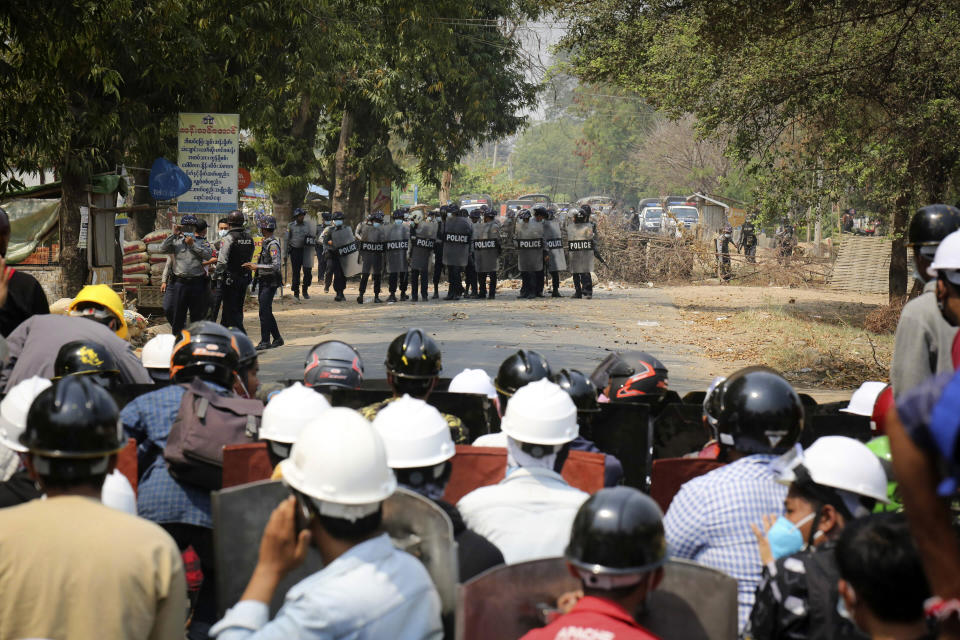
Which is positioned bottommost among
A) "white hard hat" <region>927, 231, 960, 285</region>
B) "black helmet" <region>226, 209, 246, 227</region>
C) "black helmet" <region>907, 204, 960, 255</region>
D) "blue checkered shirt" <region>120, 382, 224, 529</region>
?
"blue checkered shirt" <region>120, 382, 224, 529</region>

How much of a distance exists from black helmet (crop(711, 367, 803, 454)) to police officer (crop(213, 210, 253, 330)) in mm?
11636

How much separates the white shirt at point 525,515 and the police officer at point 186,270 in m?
10.9

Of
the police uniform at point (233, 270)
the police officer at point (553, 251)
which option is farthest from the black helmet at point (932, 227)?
the police officer at point (553, 251)

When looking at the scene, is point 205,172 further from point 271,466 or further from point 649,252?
point 649,252

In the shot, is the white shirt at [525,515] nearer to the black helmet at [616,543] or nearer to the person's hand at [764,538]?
the person's hand at [764,538]

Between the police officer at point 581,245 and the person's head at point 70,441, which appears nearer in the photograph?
the person's head at point 70,441

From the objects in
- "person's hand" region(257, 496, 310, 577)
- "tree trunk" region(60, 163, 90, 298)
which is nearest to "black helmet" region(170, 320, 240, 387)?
"person's hand" region(257, 496, 310, 577)

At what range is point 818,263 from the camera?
102ft

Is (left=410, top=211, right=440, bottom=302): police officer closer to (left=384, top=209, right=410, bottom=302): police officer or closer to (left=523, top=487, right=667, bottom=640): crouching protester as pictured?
(left=384, top=209, right=410, bottom=302): police officer

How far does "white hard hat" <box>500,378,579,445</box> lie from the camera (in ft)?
12.8

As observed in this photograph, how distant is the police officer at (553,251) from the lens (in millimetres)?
24312

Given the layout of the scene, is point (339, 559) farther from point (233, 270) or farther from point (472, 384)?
point (233, 270)

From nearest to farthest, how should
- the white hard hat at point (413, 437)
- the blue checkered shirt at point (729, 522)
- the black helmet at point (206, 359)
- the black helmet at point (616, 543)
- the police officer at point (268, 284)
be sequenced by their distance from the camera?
the black helmet at point (616, 543) → the blue checkered shirt at point (729, 522) → the white hard hat at point (413, 437) → the black helmet at point (206, 359) → the police officer at point (268, 284)

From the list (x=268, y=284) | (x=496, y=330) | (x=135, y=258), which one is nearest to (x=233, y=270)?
(x=268, y=284)
